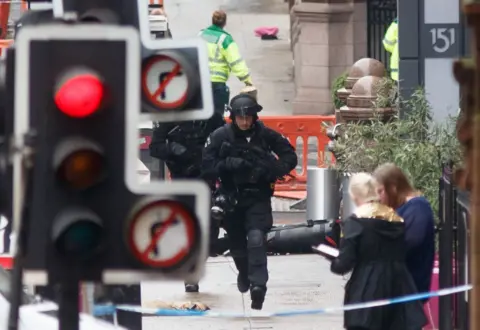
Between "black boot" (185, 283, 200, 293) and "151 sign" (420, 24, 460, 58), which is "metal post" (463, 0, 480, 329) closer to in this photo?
"black boot" (185, 283, 200, 293)

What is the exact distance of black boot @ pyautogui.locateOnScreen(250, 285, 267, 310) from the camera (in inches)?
438

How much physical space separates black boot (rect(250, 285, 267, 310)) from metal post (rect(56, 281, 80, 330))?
5.95 metres

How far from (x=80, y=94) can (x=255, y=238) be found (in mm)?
6201

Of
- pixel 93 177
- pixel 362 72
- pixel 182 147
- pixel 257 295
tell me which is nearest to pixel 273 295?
pixel 257 295

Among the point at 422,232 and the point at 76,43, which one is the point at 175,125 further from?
the point at 76,43

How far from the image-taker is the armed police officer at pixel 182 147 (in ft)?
40.5

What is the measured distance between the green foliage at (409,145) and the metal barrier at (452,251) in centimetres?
166

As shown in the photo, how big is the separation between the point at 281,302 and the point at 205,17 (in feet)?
68.3

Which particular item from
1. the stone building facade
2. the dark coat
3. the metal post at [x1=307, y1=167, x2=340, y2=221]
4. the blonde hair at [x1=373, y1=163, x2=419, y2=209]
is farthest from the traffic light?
the stone building facade

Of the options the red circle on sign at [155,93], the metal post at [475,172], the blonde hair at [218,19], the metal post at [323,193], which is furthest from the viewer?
the blonde hair at [218,19]

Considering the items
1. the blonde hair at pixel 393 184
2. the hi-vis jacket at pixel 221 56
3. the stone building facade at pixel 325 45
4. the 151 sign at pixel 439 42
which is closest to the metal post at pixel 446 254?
the blonde hair at pixel 393 184

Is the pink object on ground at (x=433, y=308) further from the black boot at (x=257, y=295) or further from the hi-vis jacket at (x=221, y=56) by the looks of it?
the hi-vis jacket at (x=221, y=56)

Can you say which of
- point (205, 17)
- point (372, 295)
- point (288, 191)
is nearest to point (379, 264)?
point (372, 295)

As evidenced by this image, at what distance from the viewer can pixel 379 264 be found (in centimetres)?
851
